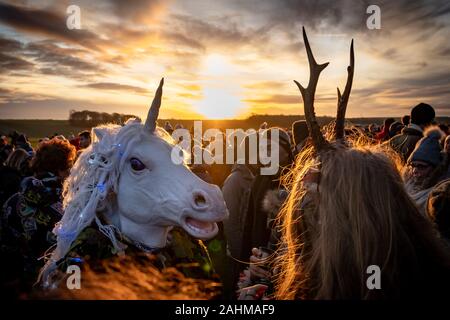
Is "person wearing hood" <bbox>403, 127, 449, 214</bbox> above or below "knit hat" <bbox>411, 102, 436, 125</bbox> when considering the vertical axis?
below

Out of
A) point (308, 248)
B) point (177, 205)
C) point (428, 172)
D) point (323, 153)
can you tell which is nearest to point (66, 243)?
point (177, 205)

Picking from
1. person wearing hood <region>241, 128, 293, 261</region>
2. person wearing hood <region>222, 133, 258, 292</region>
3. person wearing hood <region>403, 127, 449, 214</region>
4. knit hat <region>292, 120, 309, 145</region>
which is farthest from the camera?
person wearing hood <region>222, 133, 258, 292</region>

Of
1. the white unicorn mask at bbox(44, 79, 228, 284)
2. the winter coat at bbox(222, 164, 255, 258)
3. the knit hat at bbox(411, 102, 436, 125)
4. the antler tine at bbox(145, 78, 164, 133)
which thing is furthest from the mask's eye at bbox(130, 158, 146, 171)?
the knit hat at bbox(411, 102, 436, 125)

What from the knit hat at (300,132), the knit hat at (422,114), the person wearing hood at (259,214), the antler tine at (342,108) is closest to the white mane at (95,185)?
the antler tine at (342,108)

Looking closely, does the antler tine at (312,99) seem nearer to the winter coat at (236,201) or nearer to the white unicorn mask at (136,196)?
the white unicorn mask at (136,196)

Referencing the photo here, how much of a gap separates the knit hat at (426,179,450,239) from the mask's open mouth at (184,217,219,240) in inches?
61.8

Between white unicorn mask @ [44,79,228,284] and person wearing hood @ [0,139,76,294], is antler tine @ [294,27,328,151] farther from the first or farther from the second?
person wearing hood @ [0,139,76,294]

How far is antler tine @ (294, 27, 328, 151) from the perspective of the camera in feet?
6.25

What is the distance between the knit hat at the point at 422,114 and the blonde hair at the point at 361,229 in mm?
5531

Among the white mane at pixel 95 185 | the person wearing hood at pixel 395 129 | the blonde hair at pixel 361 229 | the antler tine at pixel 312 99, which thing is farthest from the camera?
the person wearing hood at pixel 395 129

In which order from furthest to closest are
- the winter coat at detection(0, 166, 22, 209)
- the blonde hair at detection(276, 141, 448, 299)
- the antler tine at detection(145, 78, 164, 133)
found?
the winter coat at detection(0, 166, 22, 209) < the antler tine at detection(145, 78, 164, 133) < the blonde hair at detection(276, 141, 448, 299)

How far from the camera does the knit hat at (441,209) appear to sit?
2.41 metres
